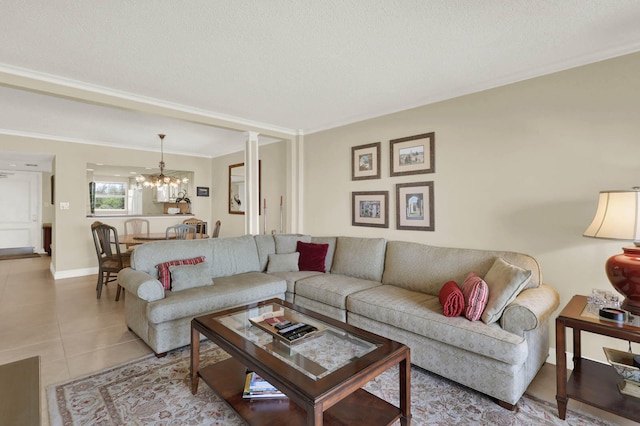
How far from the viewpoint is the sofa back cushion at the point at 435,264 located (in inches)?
104

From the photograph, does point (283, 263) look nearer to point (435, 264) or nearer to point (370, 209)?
point (370, 209)

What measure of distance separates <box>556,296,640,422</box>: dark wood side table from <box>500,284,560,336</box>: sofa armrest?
0.12m

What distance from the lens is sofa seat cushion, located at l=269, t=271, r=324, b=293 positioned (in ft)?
11.3

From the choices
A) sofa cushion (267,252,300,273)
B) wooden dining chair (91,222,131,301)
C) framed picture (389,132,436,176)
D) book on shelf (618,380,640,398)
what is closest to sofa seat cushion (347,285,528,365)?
book on shelf (618,380,640,398)

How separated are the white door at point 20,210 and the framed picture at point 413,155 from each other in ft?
30.8

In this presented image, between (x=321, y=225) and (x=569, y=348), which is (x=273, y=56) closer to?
(x=321, y=225)

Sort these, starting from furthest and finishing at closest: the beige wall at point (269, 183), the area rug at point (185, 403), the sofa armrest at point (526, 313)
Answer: the beige wall at point (269, 183) < the sofa armrest at point (526, 313) < the area rug at point (185, 403)

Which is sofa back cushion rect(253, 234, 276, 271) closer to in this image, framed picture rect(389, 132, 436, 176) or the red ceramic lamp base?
framed picture rect(389, 132, 436, 176)

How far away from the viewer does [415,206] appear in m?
3.50

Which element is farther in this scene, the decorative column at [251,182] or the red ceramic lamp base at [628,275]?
the decorative column at [251,182]

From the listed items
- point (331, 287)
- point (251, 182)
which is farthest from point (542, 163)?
point (251, 182)

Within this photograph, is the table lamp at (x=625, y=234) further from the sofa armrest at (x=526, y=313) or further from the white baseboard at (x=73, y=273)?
the white baseboard at (x=73, y=273)

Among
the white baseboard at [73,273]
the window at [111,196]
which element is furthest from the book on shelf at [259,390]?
the window at [111,196]

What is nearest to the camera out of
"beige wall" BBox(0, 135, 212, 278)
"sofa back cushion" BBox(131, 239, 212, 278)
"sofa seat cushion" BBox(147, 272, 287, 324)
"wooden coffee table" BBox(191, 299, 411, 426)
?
"wooden coffee table" BBox(191, 299, 411, 426)
